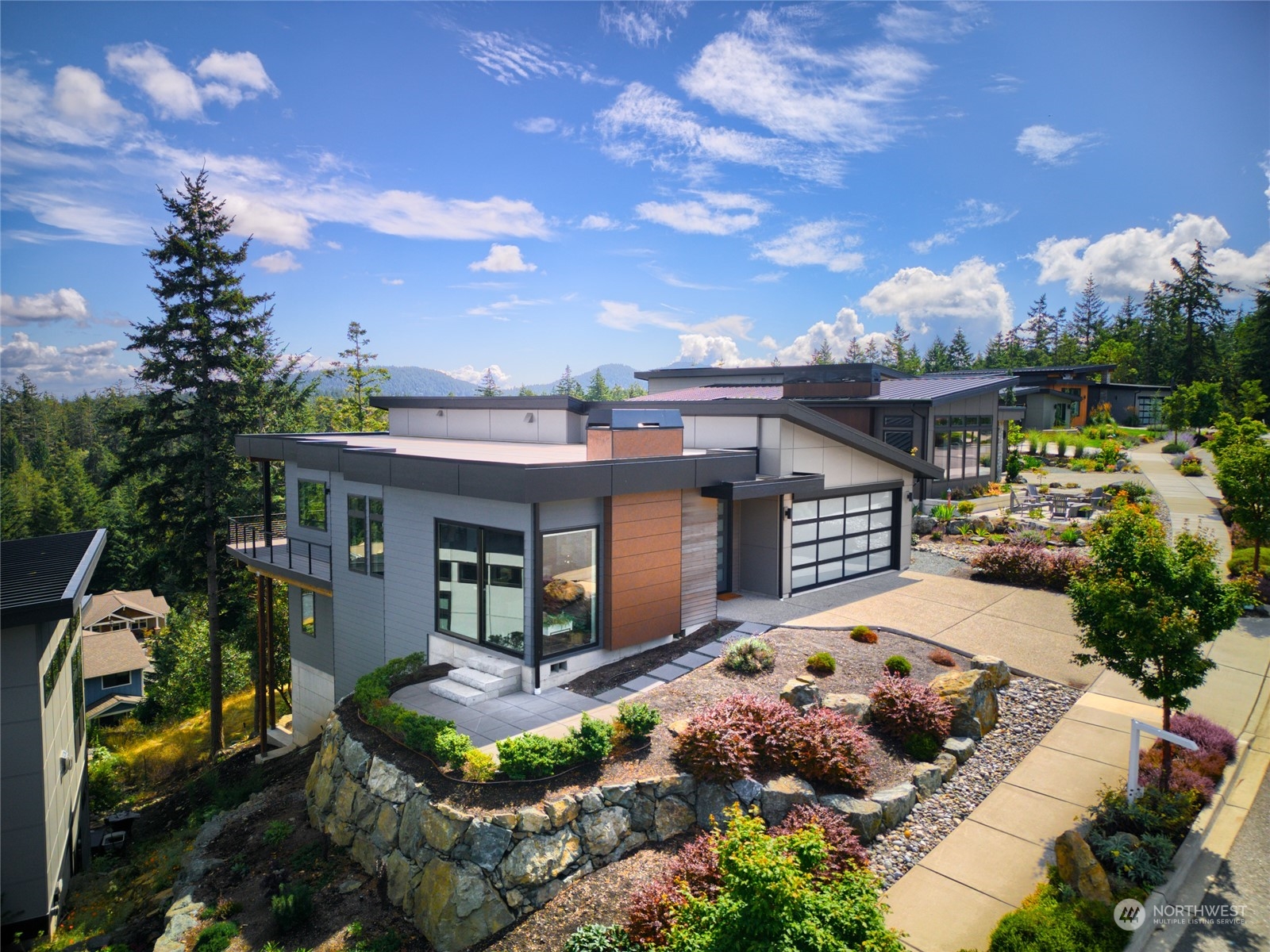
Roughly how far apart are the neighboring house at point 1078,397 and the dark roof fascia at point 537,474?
130ft

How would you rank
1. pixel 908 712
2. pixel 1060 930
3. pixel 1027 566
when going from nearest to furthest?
pixel 1060 930
pixel 908 712
pixel 1027 566

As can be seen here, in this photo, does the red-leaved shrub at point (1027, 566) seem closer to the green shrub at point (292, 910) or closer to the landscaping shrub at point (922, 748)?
the landscaping shrub at point (922, 748)

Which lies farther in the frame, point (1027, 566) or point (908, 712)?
point (1027, 566)

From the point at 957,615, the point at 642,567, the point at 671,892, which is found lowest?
the point at 671,892

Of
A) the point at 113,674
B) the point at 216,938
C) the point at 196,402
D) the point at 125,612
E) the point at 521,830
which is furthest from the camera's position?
the point at 125,612

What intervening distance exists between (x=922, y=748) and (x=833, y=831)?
2.61 metres

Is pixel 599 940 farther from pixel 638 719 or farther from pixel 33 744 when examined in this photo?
pixel 33 744

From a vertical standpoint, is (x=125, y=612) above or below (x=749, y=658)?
below

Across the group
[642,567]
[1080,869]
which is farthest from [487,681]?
[1080,869]

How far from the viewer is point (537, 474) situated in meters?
11.4

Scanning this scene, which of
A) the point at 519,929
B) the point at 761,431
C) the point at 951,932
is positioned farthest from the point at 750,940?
the point at 761,431

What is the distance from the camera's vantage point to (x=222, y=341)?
26188mm

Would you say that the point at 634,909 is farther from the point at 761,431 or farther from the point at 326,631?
the point at 326,631

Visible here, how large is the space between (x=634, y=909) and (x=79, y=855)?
1388 cm
